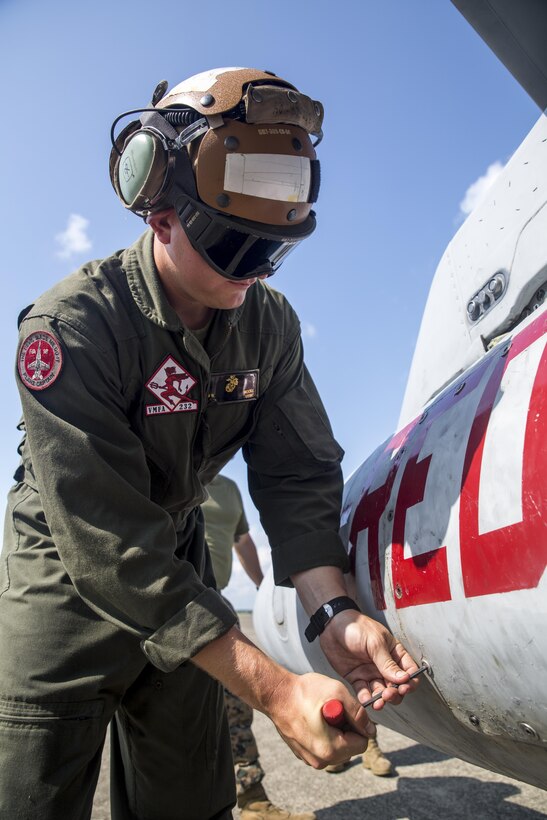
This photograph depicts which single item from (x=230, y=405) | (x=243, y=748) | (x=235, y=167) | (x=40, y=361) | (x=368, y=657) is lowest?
(x=243, y=748)

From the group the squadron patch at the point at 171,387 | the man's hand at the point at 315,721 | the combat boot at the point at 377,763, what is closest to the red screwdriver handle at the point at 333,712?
the man's hand at the point at 315,721

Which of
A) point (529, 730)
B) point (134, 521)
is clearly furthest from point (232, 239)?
point (529, 730)

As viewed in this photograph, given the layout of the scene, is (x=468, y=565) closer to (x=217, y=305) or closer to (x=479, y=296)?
(x=217, y=305)

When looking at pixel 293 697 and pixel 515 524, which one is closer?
pixel 515 524

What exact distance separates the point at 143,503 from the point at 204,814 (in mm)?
941

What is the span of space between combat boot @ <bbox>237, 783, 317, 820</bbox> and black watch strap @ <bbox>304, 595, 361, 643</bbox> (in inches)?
55.3

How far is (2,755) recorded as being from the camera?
1.46m

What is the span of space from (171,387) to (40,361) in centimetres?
32

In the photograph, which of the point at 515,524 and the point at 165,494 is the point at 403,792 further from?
the point at 515,524

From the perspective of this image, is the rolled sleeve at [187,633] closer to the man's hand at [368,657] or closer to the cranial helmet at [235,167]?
the man's hand at [368,657]

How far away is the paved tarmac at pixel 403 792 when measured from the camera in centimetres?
260

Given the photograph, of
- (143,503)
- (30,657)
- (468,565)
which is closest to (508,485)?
(468,565)

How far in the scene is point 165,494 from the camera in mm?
1741

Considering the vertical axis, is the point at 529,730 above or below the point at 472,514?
below
